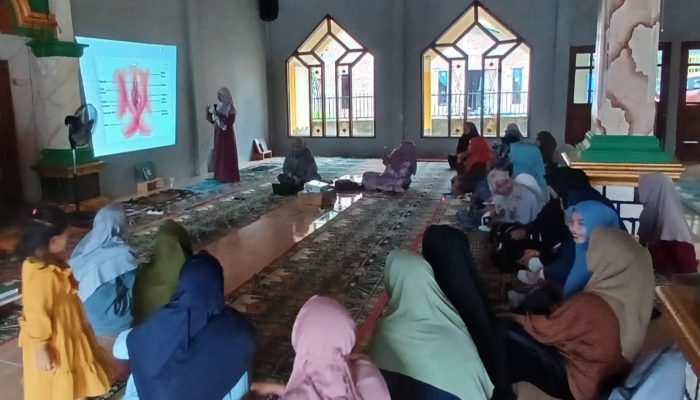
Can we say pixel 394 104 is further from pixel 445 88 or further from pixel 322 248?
pixel 322 248

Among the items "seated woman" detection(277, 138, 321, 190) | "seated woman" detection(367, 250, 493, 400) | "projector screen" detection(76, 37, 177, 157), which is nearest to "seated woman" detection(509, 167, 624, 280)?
"seated woman" detection(367, 250, 493, 400)

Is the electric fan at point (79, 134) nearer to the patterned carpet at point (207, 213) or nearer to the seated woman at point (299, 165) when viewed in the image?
the patterned carpet at point (207, 213)

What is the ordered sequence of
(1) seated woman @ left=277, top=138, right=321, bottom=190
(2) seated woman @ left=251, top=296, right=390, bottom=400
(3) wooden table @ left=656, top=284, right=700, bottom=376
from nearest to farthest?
1. (3) wooden table @ left=656, top=284, right=700, bottom=376
2. (2) seated woman @ left=251, top=296, right=390, bottom=400
3. (1) seated woman @ left=277, top=138, right=321, bottom=190

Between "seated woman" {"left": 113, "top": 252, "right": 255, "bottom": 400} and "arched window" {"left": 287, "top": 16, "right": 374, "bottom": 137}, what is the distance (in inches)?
365

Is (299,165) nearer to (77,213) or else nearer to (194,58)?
(77,213)

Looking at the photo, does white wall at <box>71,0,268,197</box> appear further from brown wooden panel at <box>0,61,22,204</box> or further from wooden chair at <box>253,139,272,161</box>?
brown wooden panel at <box>0,61,22,204</box>

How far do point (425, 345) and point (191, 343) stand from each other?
685mm

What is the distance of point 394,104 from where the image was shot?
10500mm

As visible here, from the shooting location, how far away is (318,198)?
19.5ft

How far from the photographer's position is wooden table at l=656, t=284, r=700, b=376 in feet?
3.19

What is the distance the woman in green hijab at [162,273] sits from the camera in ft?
8.24

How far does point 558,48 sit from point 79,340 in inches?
359

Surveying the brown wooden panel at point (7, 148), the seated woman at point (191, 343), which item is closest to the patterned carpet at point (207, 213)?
the brown wooden panel at point (7, 148)

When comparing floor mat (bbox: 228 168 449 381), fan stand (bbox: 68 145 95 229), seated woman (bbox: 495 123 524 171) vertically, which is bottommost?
floor mat (bbox: 228 168 449 381)
